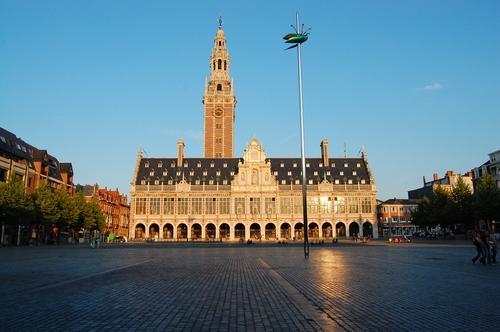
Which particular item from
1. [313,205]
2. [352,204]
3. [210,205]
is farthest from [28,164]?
[352,204]

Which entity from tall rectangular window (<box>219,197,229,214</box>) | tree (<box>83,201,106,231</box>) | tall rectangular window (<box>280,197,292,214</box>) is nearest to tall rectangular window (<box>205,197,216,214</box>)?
tall rectangular window (<box>219,197,229,214</box>)

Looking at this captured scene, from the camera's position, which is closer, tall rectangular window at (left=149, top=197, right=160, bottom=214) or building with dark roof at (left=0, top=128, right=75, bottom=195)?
building with dark roof at (left=0, top=128, right=75, bottom=195)

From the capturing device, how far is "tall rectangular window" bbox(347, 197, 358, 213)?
97938mm

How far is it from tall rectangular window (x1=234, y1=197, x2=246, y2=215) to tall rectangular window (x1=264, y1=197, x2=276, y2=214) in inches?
212

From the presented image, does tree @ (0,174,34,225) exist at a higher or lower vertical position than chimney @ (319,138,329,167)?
lower

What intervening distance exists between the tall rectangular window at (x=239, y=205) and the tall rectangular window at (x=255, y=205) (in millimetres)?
1904

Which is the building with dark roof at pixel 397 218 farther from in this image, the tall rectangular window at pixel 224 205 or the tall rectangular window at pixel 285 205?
the tall rectangular window at pixel 224 205

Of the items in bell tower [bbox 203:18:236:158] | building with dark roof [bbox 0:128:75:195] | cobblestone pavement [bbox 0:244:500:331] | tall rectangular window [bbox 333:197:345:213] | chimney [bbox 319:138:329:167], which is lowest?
cobblestone pavement [bbox 0:244:500:331]

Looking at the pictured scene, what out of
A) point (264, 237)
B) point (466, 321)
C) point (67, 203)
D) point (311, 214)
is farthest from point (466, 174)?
point (466, 321)

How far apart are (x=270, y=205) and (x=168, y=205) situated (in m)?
24.1

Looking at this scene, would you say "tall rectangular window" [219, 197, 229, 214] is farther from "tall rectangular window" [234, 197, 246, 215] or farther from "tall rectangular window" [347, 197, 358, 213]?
"tall rectangular window" [347, 197, 358, 213]

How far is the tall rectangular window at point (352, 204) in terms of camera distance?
97.9 meters

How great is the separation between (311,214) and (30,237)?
58.3m

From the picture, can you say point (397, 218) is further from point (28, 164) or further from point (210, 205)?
point (28, 164)
